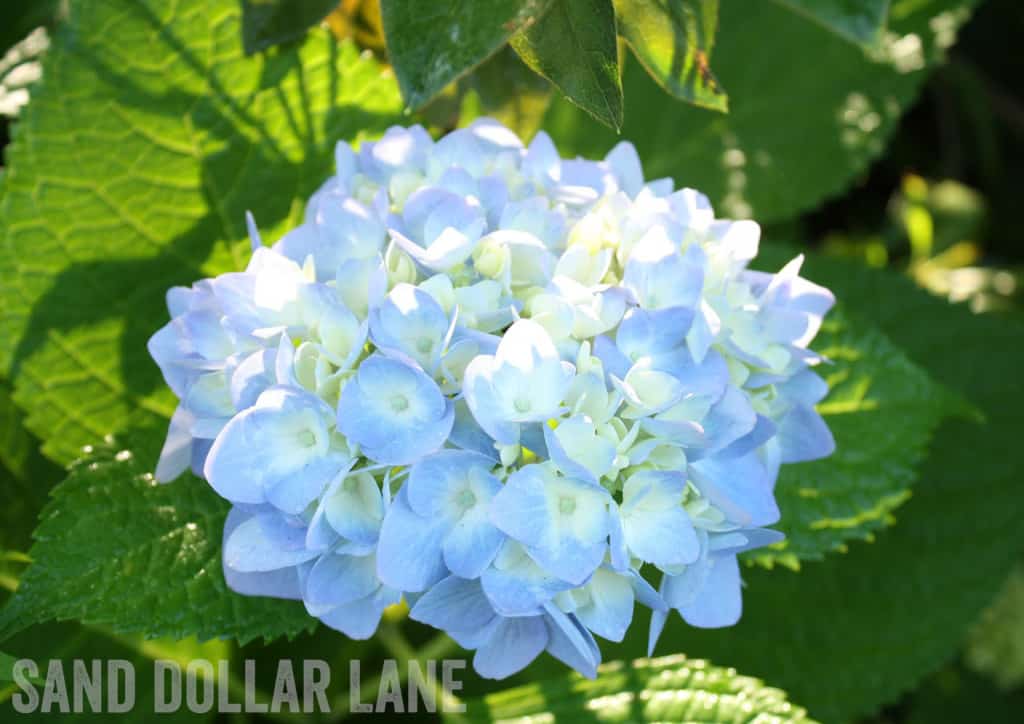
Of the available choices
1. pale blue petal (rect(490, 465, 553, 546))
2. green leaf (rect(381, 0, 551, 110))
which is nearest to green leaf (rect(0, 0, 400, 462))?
green leaf (rect(381, 0, 551, 110))

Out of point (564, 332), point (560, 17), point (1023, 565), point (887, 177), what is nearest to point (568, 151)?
point (560, 17)

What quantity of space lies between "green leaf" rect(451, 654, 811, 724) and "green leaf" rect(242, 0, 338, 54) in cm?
67

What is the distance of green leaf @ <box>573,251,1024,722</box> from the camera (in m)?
1.24

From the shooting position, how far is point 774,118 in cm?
149

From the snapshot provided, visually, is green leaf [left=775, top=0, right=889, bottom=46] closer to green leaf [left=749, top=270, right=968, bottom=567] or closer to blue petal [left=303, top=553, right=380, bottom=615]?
green leaf [left=749, top=270, right=968, bottom=567]

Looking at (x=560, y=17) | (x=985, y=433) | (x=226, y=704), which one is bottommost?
(x=226, y=704)

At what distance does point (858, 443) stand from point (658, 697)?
0.32 m

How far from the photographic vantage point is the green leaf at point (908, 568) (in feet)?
4.05

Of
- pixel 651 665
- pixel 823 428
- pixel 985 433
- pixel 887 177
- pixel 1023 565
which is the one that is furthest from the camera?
pixel 887 177

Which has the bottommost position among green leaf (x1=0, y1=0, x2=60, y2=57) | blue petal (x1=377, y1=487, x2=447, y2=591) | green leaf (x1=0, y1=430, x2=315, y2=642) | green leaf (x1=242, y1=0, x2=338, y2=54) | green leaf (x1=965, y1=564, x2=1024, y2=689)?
green leaf (x1=965, y1=564, x2=1024, y2=689)

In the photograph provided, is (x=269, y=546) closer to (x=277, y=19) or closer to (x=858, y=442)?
(x=277, y=19)

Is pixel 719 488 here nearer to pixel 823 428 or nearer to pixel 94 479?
pixel 823 428

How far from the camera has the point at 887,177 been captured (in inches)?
78.5

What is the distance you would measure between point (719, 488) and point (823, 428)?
0.16 metres
